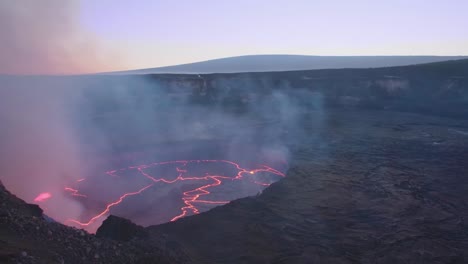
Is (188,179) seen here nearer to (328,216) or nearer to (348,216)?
(328,216)

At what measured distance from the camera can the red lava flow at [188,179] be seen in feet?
48.0

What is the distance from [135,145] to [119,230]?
1541 cm

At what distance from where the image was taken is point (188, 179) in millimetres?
18703

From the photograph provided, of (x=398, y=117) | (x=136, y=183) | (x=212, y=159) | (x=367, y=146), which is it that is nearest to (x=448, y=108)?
(x=398, y=117)

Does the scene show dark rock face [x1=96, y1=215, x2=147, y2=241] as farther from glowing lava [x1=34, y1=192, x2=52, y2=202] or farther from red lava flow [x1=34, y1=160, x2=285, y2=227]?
glowing lava [x1=34, y1=192, x2=52, y2=202]

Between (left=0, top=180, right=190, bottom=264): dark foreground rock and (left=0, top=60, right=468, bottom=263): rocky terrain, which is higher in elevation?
(left=0, top=180, right=190, bottom=264): dark foreground rock

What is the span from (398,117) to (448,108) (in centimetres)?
618

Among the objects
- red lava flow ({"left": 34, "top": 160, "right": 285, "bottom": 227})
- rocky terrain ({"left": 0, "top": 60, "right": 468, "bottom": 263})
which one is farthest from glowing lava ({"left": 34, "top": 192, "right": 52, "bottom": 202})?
rocky terrain ({"left": 0, "top": 60, "right": 468, "bottom": 263})

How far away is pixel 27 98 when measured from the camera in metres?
33.4

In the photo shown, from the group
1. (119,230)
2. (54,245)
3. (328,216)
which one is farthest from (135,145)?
(54,245)

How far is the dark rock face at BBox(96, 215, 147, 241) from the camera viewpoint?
10.5m

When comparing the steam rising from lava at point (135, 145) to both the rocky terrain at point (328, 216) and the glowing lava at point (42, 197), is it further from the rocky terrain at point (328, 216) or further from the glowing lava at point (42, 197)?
the rocky terrain at point (328, 216)

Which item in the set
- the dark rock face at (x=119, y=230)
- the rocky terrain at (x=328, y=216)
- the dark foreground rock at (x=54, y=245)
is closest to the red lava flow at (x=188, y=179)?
the rocky terrain at (x=328, y=216)

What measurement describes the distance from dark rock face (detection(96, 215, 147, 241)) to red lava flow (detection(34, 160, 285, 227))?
2.35 meters
